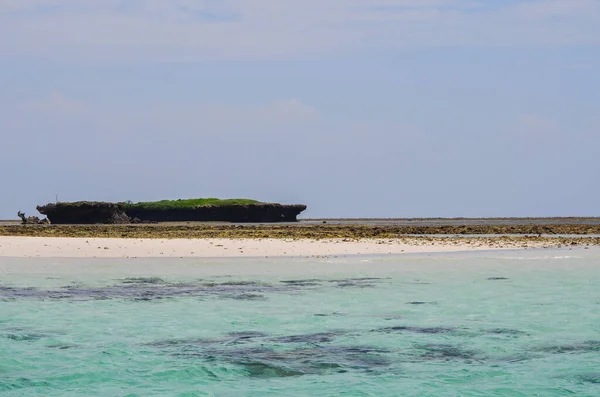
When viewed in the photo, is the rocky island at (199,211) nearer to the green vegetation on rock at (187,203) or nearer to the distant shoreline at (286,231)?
the green vegetation on rock at (187,203)

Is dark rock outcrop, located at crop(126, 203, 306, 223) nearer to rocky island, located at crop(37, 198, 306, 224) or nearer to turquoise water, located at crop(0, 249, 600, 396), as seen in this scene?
rocky island, located at crop(37, 198, 306, 224)

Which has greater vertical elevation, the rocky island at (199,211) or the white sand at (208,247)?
the rocky island at (199,211)

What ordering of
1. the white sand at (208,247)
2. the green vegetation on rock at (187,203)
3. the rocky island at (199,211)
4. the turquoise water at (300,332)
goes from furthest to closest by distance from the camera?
the green vegetation on rock at (187,203) → the rocky island at (199,211) → the white sand at (208,247) → the turquoise water at (300,332)

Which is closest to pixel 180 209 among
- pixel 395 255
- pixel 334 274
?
pixel 395 255

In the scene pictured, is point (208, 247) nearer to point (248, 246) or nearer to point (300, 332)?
point (248, 246)

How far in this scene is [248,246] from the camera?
38.5m

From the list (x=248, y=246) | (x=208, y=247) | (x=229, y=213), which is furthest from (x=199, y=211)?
(x=208, y=247)

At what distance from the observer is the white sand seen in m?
35.0

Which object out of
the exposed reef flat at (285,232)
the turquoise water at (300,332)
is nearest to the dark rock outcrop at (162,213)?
the exposed reef flat at (285,232)

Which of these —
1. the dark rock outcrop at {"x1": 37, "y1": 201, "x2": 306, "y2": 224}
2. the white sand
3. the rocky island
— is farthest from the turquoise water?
the rocky island

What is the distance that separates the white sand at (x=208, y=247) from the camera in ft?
115

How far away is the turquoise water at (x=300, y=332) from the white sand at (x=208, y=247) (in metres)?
6.58

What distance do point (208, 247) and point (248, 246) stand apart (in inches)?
69.5

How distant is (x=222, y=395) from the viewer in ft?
39.9
